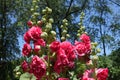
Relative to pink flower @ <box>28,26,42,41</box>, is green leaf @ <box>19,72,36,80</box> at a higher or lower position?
lower

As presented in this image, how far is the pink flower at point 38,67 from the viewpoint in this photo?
2451mm

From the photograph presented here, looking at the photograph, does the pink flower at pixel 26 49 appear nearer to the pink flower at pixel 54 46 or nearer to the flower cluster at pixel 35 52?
the flower cluster at pixel 35 52

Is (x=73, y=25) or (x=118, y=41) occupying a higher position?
(x=73, y=25)

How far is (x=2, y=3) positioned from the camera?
23875 millimetres

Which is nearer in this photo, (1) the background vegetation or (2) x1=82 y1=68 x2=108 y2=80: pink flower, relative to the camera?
(2) x1=82 y1=68 x2=108 y2=80: pink flower

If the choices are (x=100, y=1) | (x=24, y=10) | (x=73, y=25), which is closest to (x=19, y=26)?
(x=24, y=10)

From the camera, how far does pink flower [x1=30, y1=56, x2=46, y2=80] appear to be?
2.45 meters

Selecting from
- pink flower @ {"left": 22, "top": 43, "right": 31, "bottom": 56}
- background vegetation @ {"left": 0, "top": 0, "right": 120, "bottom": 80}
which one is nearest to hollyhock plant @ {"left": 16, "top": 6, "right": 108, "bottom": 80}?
pink flower @ {"left": 22, "top": 43, "right": 31, "bottom": 56}

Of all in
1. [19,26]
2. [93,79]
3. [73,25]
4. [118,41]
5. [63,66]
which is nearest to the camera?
[93,79]

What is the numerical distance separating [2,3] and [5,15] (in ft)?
2.43

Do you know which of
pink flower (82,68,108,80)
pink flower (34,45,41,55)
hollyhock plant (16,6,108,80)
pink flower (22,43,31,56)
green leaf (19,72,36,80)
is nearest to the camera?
pink flower (82,68,108,80)

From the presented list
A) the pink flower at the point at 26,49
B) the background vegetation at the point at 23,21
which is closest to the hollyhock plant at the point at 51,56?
the pink flower at the point at 26,49

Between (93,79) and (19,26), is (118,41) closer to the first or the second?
(19,26)

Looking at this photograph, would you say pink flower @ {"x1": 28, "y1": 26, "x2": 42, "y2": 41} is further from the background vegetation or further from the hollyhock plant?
the background vegetation
